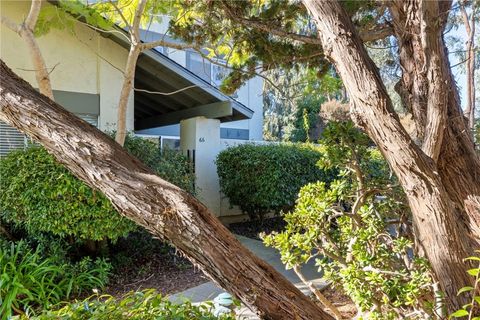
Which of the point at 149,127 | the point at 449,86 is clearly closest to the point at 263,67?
the point at 449,86

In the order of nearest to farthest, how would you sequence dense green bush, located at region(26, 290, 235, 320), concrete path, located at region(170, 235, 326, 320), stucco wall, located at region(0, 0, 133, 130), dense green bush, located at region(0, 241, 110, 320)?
dense green bush, located at region(26, 290, 235, 320) → dense green bush, located at region(0, 241, 110, 320) → concrete path, located at region(170, 235, 326, 320) → stucco wall, located at region(0, 0, 133, 130)

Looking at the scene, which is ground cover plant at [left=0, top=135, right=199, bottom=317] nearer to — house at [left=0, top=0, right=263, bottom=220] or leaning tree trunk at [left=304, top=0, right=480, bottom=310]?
house at [left=0, top=0, right=263, bottom=220]

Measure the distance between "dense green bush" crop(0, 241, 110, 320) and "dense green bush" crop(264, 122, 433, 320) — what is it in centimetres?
314

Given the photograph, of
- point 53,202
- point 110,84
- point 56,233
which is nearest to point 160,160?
point 53,202

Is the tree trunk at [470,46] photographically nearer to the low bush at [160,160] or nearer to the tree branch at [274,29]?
the tree branch at [274,29]

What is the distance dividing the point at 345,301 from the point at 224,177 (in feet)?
15.6

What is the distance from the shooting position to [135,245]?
698 cm

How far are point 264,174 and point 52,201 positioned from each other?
4438mm

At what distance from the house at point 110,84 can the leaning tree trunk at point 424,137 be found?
4788 mm

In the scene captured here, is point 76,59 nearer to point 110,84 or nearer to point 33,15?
point 110,84

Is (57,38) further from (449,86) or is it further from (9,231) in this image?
(449,86)

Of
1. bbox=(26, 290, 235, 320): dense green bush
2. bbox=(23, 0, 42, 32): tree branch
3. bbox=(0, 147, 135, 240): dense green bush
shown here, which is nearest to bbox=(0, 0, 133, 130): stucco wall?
bbox=(23, 0, 42, 32): tree branch

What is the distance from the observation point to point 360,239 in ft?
10.6

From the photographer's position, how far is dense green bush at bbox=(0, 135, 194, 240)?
552 centimetres
